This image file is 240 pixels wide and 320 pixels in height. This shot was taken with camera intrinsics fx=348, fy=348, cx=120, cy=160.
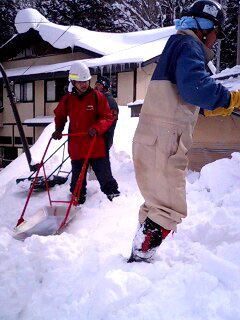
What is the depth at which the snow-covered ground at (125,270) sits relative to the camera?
2012mm

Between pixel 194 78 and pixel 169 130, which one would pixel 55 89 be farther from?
pixel 194 78

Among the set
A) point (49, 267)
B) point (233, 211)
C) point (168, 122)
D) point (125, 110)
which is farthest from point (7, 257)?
point (125, 110)

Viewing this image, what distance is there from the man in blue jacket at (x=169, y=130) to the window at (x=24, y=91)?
18.5 m

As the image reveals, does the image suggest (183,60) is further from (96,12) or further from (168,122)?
(96,12)

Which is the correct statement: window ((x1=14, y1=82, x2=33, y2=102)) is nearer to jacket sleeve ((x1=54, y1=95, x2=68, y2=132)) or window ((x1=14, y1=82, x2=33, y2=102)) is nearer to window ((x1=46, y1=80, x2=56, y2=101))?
window ((x1=46, y1=80, x2=56, y2=101))

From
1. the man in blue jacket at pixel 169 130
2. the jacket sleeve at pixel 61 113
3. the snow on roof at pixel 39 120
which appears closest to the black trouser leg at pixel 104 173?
the jacket sleeve at pixel 61 113

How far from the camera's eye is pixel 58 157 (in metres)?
7.96

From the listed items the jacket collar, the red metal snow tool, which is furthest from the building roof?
the jacket collar

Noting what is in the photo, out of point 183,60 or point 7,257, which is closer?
point 183,60

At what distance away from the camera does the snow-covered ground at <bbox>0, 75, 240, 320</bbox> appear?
201 centimetres

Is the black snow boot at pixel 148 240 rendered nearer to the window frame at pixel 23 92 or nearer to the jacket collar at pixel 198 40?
the jacket collar at pixel 198 40

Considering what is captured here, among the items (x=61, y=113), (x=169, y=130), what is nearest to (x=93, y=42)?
(x=61, y=113)

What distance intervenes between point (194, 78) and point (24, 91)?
1930cm

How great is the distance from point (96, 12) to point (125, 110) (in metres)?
17.1
